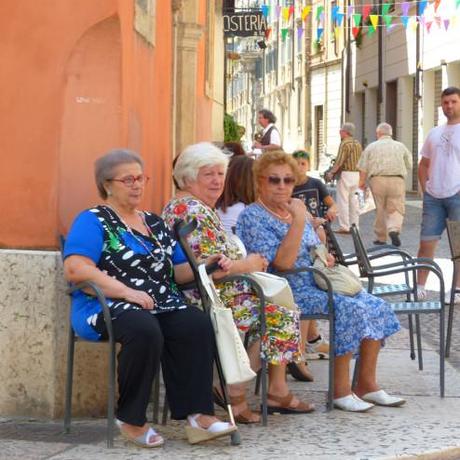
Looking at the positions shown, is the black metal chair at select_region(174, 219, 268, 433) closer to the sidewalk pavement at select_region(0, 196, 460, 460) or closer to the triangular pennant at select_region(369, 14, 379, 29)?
the sidewalk pavement at select_region(0, 196, 460, 460)

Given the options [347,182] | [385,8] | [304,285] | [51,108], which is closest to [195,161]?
[51,108]

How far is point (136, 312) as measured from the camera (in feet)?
18.9

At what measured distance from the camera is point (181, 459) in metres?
5.63

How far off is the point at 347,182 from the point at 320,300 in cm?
1291

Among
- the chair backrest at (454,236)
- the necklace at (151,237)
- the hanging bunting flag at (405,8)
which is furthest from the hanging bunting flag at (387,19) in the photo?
the necklace at (151,237)

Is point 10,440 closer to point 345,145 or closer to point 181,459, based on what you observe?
point 181,459

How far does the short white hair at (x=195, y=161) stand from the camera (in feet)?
21.5

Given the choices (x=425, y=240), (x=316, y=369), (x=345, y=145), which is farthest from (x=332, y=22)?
(x=316, y=369)

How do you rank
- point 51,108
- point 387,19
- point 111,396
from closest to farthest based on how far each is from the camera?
point 111,396
point 51,108
point 387,19

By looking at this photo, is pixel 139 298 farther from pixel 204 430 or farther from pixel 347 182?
pixel 347 182

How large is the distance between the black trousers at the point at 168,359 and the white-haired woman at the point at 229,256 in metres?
0.43

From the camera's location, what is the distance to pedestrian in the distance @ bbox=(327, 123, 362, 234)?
19562mm

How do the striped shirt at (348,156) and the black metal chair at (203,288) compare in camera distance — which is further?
the striped shirt at (348,156)

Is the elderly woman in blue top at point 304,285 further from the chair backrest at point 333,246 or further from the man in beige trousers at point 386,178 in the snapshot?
the man in beige trousers at point 386,178
